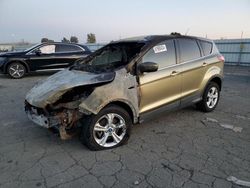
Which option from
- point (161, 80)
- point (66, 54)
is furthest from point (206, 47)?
point (66, 54)

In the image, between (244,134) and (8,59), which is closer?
(244,134)

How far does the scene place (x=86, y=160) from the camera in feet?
11.2

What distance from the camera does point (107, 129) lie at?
3670mm


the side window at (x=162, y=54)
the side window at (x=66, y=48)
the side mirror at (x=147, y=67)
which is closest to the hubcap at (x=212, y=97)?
the side window at (x=162, y=54)

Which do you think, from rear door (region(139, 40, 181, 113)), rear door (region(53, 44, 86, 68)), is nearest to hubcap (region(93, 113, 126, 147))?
rear door (region(139, 40, 181, 113))

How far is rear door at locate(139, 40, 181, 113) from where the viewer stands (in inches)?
157

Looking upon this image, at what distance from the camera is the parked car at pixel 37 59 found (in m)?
10.4

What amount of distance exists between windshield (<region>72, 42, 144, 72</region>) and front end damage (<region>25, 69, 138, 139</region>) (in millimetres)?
424

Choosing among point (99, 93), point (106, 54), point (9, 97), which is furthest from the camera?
point (9, 97)

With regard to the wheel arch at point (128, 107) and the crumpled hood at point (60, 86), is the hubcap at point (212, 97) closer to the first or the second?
the wheel arch at point (128, 107)

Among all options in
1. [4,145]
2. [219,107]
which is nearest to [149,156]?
[4,145]

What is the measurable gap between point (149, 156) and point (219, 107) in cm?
325

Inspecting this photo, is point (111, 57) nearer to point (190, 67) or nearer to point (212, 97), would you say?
point (190, 67)

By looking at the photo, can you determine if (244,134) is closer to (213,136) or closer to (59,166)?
(213,136)
